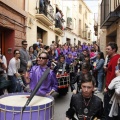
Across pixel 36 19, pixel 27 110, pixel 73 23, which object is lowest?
pixel 27 110

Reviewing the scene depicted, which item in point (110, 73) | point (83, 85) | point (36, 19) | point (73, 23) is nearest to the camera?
point (83, 85)

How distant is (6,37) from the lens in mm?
10594

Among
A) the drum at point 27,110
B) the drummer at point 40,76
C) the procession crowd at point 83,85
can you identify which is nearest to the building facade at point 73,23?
the procession crowd at point 83,85

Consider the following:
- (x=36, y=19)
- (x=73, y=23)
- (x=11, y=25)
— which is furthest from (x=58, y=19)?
(x=11, y=25)

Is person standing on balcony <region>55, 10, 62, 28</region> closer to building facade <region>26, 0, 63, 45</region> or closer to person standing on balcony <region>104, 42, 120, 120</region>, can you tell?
building facade <region>26, 0, 63, 45</region>

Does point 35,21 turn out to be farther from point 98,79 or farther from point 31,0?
point 98,79

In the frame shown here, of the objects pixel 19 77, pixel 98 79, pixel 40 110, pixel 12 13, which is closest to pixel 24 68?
pixel 19 77

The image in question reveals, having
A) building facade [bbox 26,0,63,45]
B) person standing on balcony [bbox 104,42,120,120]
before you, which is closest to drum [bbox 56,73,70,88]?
person standing on balcony [bbox 104,42,120,120]

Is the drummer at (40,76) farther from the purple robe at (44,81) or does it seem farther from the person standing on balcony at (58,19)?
the person standing on balcony at (58,19)

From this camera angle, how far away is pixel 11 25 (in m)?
10.3

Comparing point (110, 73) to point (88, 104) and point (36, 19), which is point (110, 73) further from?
point (36, 19)

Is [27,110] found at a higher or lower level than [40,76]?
lower

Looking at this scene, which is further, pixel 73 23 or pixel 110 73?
pixel 73 23

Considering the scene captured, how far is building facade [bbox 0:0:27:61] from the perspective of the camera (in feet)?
31.2
